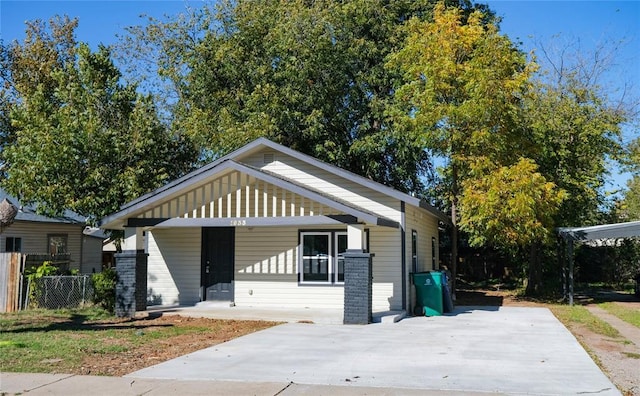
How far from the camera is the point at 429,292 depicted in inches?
594

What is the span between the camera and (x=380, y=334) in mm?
11398

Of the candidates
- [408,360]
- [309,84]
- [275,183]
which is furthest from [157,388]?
[309,84]

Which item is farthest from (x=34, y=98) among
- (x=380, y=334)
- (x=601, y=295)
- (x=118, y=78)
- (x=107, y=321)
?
(x=601, y=295)

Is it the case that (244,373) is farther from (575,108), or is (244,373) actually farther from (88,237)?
(88,237)

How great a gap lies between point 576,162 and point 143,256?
15889 mm

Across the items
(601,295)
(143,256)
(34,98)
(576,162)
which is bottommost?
(601,295)

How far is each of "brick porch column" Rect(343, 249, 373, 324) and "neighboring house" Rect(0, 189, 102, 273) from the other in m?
14.4

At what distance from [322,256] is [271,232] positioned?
1.62 m

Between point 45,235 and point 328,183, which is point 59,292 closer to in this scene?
point 328,183

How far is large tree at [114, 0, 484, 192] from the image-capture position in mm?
22188

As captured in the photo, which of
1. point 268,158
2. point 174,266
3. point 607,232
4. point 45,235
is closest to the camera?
point 268,158

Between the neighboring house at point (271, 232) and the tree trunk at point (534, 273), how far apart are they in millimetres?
7148

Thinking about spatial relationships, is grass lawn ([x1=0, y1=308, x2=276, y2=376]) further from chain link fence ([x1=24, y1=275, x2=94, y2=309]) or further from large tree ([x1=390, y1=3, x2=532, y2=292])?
large tree ([x1=390, y1=3, x2=532, y2=292])

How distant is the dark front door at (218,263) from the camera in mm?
16266
